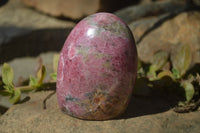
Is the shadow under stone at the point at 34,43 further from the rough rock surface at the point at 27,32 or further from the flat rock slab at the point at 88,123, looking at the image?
the flat rock slab at the point at 88,123

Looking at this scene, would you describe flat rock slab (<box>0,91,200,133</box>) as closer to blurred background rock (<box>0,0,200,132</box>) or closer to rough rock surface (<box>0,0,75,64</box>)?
blurred background rock (<box>0,0,200,132</box>)

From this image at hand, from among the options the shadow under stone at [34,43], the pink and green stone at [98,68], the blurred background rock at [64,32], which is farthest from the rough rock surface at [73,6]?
the pink and green stone at [98,68]

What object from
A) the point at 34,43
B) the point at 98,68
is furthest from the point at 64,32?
the point at 98,68

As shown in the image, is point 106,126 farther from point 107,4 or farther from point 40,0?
point 40,0

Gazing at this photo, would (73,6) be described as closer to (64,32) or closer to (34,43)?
(64,32)

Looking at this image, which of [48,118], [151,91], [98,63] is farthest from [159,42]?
[48,118]
